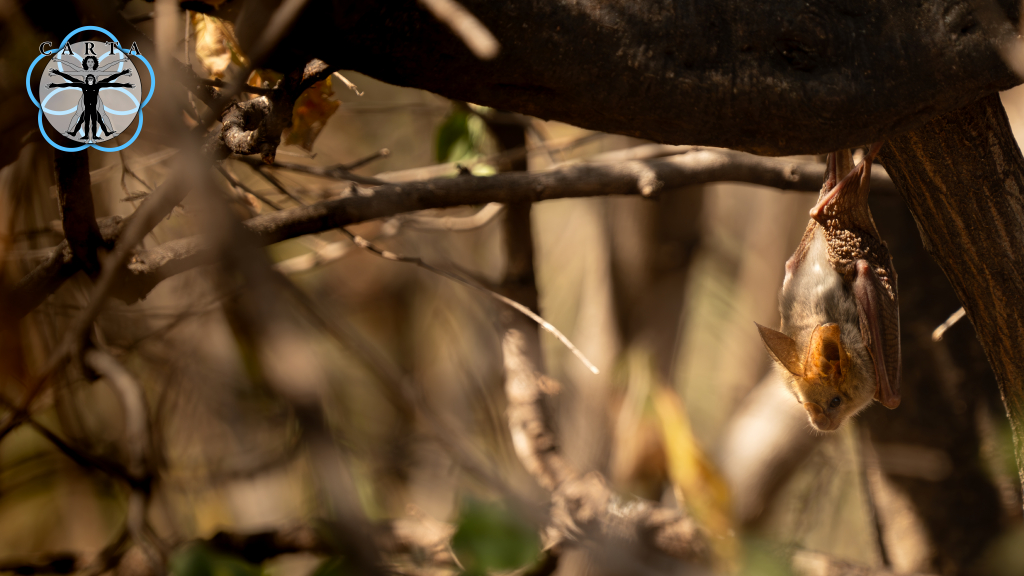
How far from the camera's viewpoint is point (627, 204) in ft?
11.6

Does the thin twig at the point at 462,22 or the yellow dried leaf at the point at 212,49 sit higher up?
the yellow dried leaf at the point at 212,49

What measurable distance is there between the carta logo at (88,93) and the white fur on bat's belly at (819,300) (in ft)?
4.90

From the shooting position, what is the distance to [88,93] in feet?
3.76

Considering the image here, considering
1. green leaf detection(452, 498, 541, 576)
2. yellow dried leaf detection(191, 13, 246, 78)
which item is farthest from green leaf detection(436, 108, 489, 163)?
green leaf detection(452, 498, 541, 576)

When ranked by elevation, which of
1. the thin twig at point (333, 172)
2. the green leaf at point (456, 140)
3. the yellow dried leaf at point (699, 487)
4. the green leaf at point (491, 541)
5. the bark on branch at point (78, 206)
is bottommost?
the yellow dried leaf at point (699, 487)

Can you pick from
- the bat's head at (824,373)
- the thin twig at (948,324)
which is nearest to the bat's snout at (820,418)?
the bat's head at (824,373)

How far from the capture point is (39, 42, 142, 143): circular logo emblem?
3.43 ft

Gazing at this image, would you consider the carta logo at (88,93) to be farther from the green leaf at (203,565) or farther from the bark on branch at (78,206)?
the green leaf at (203,565)

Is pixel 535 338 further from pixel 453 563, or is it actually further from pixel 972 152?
pixel 972 152

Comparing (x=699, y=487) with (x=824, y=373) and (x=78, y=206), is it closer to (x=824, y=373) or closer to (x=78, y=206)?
(x=824, y=373)

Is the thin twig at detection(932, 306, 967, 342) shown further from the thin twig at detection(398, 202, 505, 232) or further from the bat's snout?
the thin twig at detection(398, 202, 505, 232)

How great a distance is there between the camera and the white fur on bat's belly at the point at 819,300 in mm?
1565

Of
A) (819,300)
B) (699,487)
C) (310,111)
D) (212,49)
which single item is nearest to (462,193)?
(310,111)

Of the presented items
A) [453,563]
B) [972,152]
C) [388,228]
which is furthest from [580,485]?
[972,152]
